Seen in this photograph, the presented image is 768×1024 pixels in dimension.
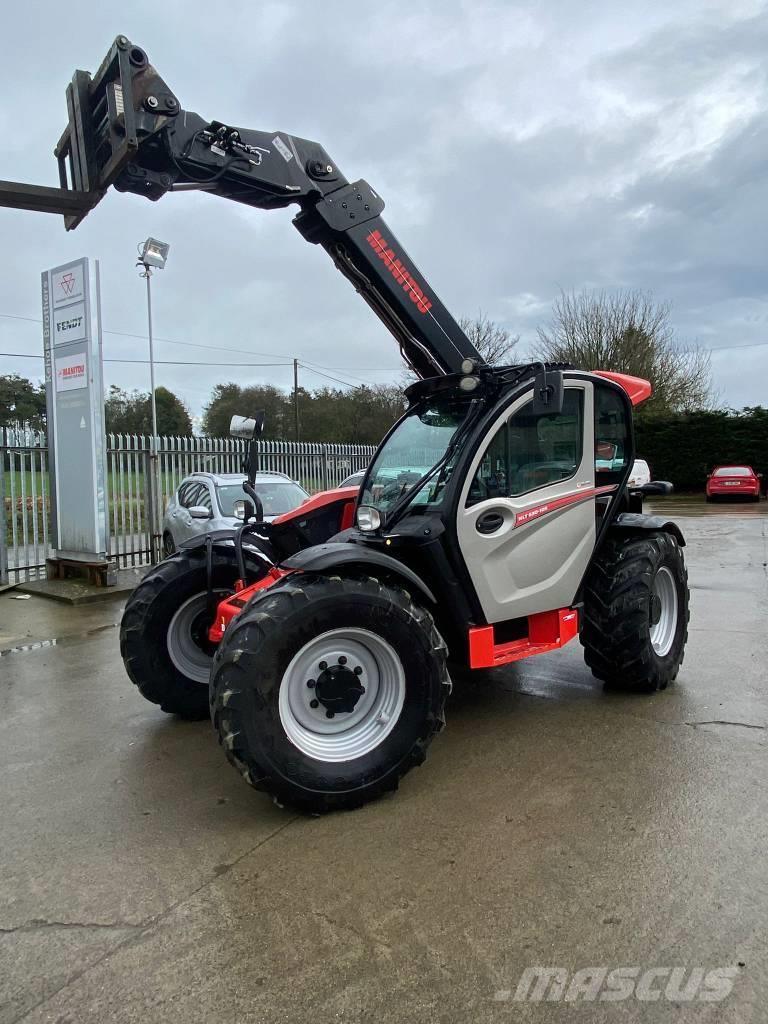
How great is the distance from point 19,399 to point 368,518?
41.1 meters

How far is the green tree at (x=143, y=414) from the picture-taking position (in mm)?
35312

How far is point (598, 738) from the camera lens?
4.28 metres

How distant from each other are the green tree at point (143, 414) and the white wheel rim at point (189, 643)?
2748 centimetres

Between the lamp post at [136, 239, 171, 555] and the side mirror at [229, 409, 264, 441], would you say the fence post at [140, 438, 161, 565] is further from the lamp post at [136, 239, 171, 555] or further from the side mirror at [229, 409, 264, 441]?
the side mirror at [229, 409, 264, 441]

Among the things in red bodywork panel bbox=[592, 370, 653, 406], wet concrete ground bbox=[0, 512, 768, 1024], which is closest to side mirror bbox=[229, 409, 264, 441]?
wet concrete ground bbox=[0, 512, 768, 1024]

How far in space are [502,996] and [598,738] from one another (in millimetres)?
2247

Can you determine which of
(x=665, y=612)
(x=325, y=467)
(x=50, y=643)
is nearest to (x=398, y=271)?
(x=665, y=612)

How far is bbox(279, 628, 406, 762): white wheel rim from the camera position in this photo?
3.46 meters

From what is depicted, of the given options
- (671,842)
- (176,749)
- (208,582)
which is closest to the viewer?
(671,842)

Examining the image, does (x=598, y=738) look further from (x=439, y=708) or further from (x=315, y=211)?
(x=315, y=211)

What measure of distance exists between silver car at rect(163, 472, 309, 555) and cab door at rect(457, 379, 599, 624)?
5727 millimetres

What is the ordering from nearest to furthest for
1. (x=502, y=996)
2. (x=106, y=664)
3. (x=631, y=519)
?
1. (x=502, y=996)
2. (x=631, y=519)
3. (x=106, y=664)

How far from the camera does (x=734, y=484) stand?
25.4 meters

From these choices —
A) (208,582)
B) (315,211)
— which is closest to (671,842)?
(208,582)
